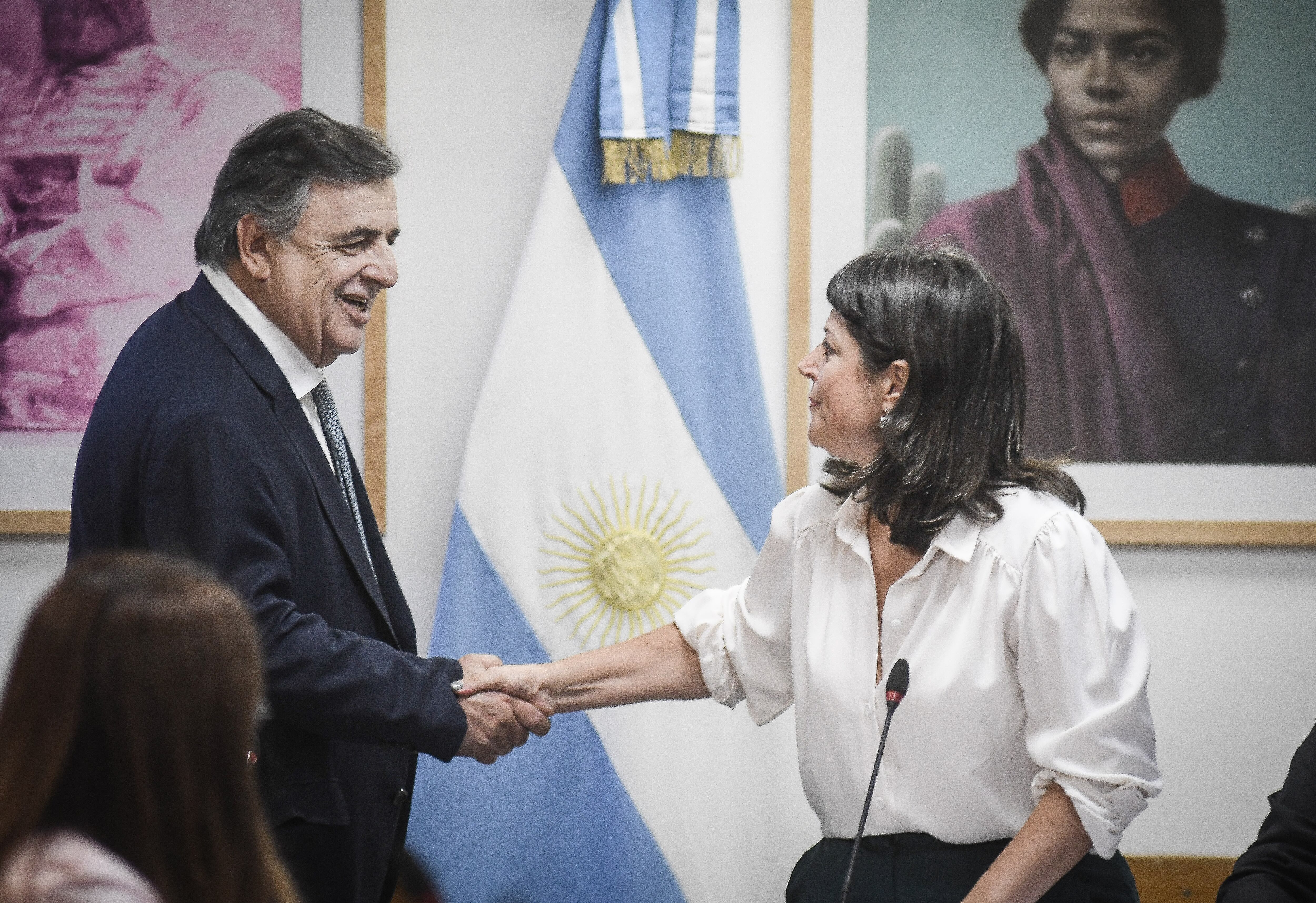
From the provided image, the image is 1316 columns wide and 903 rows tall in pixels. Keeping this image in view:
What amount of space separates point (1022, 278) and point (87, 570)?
229 cm

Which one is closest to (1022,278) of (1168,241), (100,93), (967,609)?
(1168,241)

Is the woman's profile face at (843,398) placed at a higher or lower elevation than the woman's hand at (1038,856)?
higher

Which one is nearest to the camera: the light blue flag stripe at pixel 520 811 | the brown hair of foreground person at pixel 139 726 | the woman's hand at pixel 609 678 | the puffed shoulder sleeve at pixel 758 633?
the brown hair of foreground person at pixel 139 726

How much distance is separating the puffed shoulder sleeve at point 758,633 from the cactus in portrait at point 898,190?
3.37ft

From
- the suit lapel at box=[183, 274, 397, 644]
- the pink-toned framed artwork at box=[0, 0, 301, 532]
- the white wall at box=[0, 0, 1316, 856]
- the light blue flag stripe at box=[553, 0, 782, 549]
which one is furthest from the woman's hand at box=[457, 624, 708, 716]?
the pink-toned framed artwork at box=[0, 0, 301, 532]

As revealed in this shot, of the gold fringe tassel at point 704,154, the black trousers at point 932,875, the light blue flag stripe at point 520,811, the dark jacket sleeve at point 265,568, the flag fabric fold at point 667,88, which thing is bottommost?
the light blue flag stripe at point 520,811

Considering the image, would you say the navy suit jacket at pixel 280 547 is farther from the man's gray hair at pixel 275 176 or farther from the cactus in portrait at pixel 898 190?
the cactus in portrait at pixel 898 190

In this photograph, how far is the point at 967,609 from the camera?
5.28ft

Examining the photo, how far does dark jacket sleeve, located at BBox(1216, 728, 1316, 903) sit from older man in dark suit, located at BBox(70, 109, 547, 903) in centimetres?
119

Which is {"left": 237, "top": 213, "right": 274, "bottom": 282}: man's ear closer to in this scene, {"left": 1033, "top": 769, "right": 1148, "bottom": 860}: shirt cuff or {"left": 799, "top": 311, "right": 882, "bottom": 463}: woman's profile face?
{"left": 799, "top": 311, "right": 882, "bottom": 463}: woman's profile face

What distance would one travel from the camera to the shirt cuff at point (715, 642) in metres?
1.95

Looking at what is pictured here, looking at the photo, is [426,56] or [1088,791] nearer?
[1088,791]

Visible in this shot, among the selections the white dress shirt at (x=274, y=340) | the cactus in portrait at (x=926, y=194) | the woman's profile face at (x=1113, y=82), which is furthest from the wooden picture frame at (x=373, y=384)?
the woman's profile face at (x=1113, y=82)

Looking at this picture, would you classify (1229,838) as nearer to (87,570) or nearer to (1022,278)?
(1022,278)
